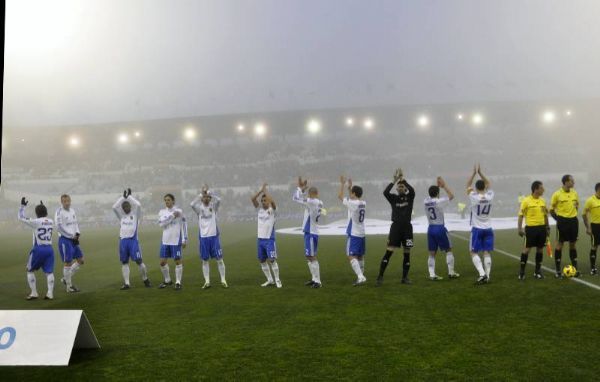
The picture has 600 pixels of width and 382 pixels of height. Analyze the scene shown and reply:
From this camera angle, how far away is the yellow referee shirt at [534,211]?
33.3ft

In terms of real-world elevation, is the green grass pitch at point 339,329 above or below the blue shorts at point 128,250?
below

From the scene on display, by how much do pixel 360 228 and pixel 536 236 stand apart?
12.2ft

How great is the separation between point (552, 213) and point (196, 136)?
49.0 metres

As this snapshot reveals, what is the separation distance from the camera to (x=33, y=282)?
1084cm

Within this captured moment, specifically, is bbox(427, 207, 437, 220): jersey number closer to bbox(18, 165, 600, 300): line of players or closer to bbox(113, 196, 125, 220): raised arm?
bbox(18, 165, 600, 300): line of players

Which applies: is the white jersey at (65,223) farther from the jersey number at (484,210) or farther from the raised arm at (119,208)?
the jersey number at (484,210)

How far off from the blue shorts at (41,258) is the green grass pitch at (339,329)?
31.5 inches

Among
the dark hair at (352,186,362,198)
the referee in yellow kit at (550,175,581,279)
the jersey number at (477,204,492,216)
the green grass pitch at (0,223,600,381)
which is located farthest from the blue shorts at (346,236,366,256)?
the referee in yellow kit at (550,175,581,279)

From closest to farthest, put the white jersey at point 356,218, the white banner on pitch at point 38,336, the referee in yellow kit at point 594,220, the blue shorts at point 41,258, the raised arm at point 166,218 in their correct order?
the white banner on pitch at point 38,336 < the blue shorts at point 41,258 < the white jersey at point 356,218 < the referee in yellow kit at point 594,220 < the raised arm at point 166,218

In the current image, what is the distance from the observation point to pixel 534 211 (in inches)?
401

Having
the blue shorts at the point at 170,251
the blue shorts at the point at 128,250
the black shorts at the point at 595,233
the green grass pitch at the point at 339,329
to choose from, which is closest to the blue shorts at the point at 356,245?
the green grass pitch at the point at 339,329

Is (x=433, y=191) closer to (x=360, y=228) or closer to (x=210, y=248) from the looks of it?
(x=360, y=228)

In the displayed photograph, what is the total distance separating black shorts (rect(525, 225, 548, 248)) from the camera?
10125mm

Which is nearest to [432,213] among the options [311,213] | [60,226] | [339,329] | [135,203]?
[311,213]
